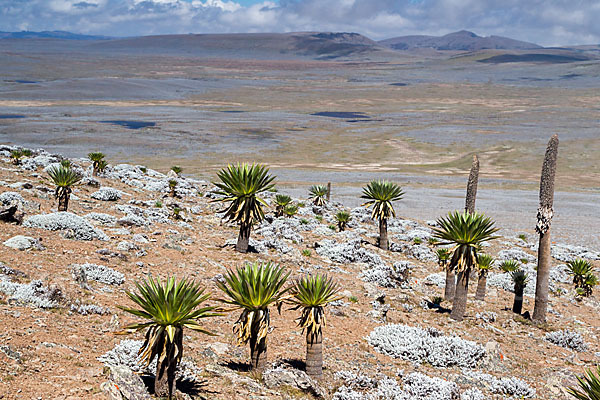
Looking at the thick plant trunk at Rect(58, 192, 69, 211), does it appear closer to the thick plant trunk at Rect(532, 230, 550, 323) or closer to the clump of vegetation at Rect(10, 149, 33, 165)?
the clump of vegetation at Rect(10, 149, 33, 165)

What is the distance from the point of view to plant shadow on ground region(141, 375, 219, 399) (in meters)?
8.19

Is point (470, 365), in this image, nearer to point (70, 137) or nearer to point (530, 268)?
point (530, 268)

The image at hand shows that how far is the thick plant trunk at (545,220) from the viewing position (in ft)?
52.3

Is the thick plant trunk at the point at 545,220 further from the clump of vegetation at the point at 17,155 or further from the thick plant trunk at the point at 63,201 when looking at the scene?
the clump of vegetation at the point at 17,155

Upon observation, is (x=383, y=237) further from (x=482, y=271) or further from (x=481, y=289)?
(x=482, y=271)

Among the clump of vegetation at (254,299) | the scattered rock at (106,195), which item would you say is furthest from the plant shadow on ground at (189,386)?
Answer: the scattered rock at (106,195)

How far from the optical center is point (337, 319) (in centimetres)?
1391

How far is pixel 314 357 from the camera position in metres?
9.87

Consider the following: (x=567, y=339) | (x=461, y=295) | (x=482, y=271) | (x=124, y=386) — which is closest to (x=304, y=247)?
(x=482, y=271)

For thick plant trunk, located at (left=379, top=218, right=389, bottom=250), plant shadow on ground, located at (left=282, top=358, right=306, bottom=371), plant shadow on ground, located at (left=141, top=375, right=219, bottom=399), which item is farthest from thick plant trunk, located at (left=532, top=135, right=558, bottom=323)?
plant shadow on ground, located at (left=141, top=375, right=219, bottom=399)

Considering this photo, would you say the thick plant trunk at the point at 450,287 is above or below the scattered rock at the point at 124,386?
above

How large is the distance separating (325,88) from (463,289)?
156 m

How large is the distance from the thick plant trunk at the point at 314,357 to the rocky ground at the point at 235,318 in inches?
9.5

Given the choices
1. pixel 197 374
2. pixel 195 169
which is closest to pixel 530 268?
pixel 197 374
